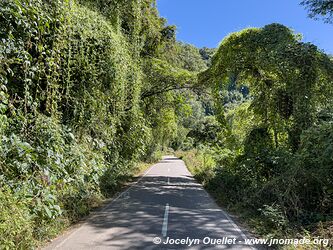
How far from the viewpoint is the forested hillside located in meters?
5.36

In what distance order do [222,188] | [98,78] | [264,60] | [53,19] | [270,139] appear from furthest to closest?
1. [270,139]
2. [222,188]
3. [264,60]
4. [98,78]
5. [53,19]

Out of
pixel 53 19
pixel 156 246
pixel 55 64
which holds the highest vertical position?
pixel 53 19

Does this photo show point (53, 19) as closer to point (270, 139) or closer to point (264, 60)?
point (264, 60)

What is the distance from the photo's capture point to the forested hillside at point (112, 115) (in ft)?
17.6

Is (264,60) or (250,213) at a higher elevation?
(264,60)

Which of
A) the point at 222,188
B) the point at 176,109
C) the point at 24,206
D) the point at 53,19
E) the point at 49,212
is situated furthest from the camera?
the point at 176,109

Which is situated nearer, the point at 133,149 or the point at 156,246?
the point at 156,246

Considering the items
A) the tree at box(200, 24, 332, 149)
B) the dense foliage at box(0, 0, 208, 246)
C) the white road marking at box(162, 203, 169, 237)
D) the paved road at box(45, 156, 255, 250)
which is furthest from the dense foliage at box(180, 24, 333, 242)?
the dense foliage at box(0, 0, 208, 246)

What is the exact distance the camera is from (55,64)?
251 inches

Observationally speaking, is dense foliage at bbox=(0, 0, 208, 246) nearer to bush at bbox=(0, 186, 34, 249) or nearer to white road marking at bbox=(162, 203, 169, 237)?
bush at bbox=(0, 186, 34, 249)

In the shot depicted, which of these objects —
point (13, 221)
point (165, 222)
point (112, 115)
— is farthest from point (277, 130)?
point (13, 221)

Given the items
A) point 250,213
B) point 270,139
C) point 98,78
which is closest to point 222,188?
point 270,139

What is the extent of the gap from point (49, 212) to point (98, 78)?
13.3 feet

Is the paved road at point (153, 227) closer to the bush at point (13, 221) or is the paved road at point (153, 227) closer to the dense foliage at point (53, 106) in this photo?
the dense foliage at point (53, 106)
